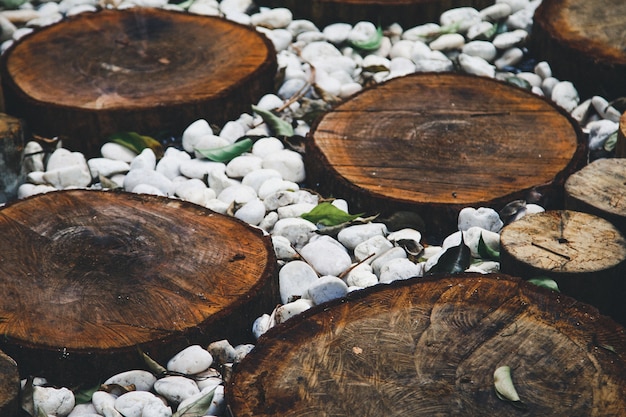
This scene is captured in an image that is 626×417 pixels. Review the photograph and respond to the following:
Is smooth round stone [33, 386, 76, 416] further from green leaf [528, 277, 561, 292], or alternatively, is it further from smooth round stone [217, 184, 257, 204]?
green leaf [528, 277, 561, 292]

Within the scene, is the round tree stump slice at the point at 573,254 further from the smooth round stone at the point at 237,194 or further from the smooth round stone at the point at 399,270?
the smooth round stone at the point at 237,194

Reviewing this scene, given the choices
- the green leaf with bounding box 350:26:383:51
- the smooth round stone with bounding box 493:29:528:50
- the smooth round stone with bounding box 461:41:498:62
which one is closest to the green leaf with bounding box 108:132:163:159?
the green leaf with bounding box 350:26:383:51

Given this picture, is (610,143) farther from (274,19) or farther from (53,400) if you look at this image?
(53,400)

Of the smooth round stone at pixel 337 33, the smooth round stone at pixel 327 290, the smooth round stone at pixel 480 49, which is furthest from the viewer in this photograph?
the smooth round stone at pixel 337 33

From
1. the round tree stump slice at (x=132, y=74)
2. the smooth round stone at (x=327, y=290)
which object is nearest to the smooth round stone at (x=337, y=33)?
the round tree stump slice at (x=132, y=74)

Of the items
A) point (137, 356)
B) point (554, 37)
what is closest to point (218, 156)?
point (137, 356)

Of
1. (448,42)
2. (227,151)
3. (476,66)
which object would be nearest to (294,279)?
(227,151)
